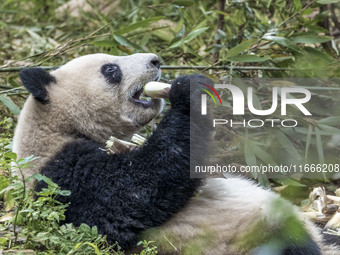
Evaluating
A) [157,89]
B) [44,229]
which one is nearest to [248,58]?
[157,89]

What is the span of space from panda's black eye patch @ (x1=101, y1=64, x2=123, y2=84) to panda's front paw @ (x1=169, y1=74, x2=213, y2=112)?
Result: 62 centimetres

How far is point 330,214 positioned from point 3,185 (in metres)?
2.50

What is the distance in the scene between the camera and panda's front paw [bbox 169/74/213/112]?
3271 millimetres

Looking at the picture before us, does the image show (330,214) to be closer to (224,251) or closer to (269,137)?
(269,137)

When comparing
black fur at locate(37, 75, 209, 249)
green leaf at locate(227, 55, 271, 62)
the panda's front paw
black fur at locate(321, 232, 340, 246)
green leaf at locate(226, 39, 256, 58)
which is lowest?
black fur at locate(321, 232, 340, 246)

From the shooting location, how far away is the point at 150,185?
3.02 meters

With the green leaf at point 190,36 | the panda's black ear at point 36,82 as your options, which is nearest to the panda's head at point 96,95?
the panda's black ear at point 36,82

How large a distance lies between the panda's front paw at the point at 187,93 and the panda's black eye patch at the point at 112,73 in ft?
2.03

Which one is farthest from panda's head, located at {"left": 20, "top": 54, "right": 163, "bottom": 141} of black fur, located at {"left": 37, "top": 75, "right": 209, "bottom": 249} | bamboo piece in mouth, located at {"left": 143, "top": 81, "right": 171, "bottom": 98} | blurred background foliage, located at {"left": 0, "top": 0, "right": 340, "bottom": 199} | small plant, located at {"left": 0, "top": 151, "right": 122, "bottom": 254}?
blurred background foliage, located at {"left": 0, "top": 0, "right": 340, "bottom": 199}

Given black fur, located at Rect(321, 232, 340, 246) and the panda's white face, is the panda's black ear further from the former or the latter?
black fur, located at Rect(321, 232, 340, 246)

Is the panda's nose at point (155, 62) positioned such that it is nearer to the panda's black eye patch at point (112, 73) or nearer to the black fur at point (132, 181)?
the panda's black eye patch at point (112, 73)

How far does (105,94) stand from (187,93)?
2.50 ft

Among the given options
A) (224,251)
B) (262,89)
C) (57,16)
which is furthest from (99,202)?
(57,16)

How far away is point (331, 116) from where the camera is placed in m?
4.81
